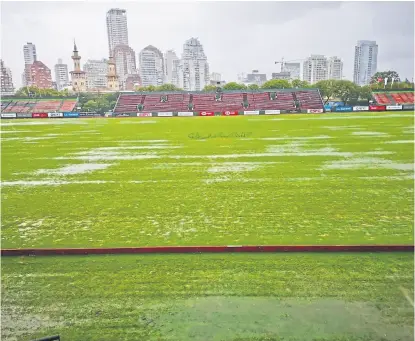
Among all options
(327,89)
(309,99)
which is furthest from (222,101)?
(327,89)

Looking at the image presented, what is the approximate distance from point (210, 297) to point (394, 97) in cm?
7984

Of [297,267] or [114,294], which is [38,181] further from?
[297,267]

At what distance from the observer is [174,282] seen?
19.8 ft

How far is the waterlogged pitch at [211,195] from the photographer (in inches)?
318

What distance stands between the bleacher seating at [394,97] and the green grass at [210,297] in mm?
73804

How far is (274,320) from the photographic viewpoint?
4957 millimetres

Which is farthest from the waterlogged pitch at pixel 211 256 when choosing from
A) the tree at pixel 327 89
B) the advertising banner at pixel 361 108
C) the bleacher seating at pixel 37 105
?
the bleacher seating at pixel 37 105

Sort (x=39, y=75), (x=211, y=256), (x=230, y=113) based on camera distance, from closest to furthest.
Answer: (x=211, y=256), (x=230, y=113), (x=39, y=75)

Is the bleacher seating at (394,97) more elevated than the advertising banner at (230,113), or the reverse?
the bleacher seating at (394,97)

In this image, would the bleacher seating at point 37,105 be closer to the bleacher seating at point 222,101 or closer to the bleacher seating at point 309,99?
the bleacher seating at point 222,101

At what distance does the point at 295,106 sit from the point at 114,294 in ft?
201

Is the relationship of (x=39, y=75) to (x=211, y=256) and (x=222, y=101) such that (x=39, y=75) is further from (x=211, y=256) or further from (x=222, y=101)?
(x=211, y=256)

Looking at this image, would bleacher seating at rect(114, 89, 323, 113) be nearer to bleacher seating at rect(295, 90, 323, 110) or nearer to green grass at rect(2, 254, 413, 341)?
bleacher seating at rect(295, 90, 323, 110)

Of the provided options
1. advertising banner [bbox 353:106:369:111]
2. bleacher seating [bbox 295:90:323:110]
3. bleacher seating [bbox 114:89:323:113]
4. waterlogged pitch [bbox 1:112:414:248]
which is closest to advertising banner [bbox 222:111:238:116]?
bleacher seating [bbox 114:89:323:113]
